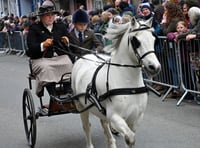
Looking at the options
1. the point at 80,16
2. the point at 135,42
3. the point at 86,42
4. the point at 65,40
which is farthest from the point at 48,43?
the point at 135,42

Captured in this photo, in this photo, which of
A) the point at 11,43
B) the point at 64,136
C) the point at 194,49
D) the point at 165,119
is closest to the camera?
the point at 64,136

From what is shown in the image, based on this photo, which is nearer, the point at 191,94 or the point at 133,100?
the point at 133,100

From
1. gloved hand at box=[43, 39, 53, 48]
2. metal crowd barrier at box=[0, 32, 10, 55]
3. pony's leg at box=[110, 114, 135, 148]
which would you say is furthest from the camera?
metal crowd barrier at box=[0, 32, 10, 55]

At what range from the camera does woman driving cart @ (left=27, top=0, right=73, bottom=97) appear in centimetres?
622

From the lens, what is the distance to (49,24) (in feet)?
21.3

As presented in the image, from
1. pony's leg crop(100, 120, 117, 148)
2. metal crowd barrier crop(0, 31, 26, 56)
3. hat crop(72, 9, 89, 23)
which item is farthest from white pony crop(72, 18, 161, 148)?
metal crowd barrier crop(0, 31, 26, 56)

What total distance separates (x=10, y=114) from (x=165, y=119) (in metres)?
3.19

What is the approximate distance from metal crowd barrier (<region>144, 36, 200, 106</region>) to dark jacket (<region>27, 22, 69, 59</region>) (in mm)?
2684

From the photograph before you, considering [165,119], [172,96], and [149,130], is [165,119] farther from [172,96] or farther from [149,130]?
[172,96]

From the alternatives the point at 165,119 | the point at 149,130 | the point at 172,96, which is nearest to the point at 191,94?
the point at 172,96

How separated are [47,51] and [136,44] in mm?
2211

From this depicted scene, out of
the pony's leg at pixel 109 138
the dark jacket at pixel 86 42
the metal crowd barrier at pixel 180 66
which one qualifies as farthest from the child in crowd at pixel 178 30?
the pony's leg at pixel 109 138

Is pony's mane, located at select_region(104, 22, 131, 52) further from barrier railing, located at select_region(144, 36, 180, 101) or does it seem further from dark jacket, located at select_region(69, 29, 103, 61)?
barrier railing, located at select_region(144, 36, 180, 101)

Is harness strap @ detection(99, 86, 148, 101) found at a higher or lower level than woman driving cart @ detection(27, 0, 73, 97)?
lower
